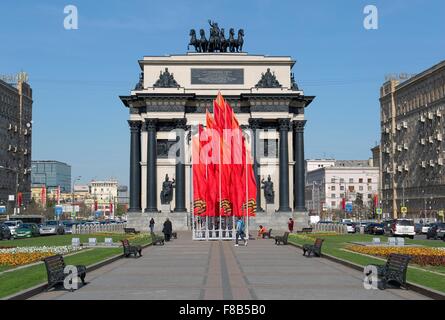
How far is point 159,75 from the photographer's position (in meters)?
94.4

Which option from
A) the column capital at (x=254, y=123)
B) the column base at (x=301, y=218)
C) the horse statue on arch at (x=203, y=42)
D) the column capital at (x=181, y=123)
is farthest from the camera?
the horse statue on arch at (x=203, y=42)

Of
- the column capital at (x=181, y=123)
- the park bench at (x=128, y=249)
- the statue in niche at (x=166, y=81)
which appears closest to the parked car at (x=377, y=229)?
the column capital at (x=181, y=123)

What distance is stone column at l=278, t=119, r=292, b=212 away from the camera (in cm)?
9075

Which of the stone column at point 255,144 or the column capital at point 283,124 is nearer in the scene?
the column capital at point 283,124

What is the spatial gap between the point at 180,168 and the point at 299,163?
49.6ft

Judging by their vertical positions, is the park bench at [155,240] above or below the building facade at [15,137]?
below

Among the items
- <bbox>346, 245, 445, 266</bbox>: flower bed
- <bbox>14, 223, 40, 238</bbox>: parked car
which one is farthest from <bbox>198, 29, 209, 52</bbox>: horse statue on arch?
<bbox>346, 245, 445, 266</bbox>: flower bed

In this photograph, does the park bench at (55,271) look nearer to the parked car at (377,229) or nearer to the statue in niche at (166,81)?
the parked car at (377,229)

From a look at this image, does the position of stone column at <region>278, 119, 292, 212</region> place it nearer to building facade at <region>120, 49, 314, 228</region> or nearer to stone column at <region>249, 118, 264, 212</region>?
building facade at <region>120, 49, 314, 228</region>

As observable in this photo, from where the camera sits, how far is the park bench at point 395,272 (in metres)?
22.6

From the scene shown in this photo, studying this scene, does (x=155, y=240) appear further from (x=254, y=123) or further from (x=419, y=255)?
(x=254, y=123)

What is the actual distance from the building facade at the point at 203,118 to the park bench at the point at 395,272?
66.5 metres
